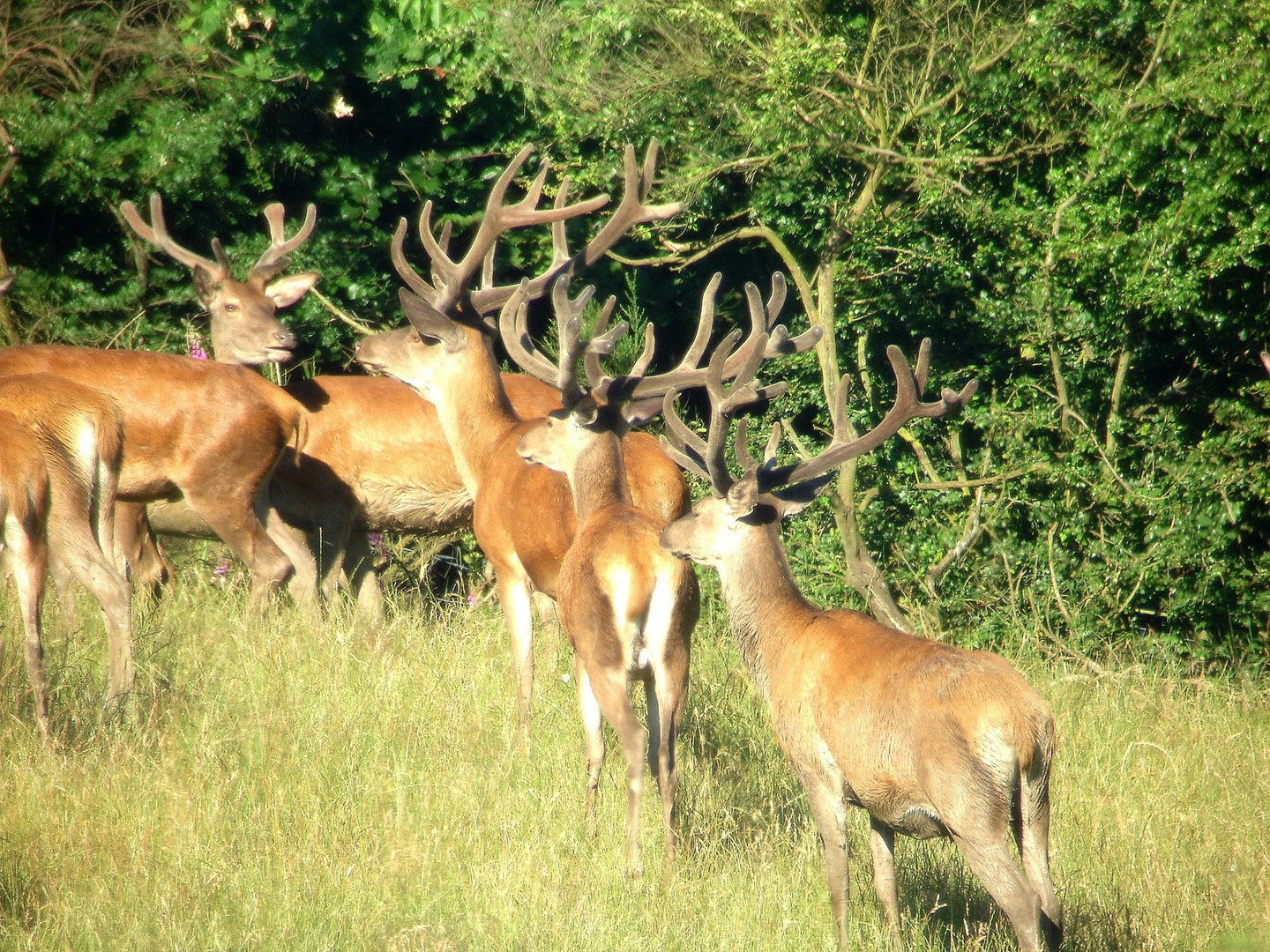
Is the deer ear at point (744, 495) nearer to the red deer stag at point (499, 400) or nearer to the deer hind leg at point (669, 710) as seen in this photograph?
the deer hind leg at point (669, 710)

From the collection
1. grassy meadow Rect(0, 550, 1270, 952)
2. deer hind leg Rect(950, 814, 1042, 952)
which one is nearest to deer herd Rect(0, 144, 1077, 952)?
deer hind leg Rect(950, 814, 1042, 952)

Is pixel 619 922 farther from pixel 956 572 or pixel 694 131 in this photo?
pixel 694 131

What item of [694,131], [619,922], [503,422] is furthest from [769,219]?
[619,922]

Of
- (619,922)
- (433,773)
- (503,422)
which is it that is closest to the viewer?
(619,922)

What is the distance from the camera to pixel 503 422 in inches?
275

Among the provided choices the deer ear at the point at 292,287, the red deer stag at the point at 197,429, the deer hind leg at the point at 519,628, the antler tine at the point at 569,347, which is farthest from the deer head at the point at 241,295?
the antler tine at the point at 569,347

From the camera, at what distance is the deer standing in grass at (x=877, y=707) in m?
3.45

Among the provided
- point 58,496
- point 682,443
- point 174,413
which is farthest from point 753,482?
point 174,413

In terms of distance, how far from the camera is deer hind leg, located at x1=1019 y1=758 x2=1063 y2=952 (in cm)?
354

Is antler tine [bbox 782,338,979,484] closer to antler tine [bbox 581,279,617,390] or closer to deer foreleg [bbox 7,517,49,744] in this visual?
antler tine [bbox 581,279,617,390]

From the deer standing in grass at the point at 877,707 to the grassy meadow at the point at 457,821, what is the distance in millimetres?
530

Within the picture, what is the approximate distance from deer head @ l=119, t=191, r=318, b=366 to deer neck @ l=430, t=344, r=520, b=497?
1409 mm

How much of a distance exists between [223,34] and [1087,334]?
617 cm

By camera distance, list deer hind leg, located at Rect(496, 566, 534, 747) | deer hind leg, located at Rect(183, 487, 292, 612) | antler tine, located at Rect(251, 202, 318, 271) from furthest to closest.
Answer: antler tine, located at Rect(251, 202, 318, 271), deer hind leg, located at Rect(183, 487, 292, 612), deer hind leg, located at Rect(496, 566, 534, 747)
